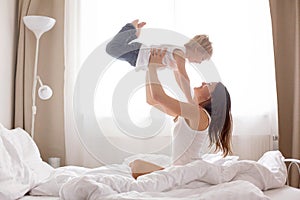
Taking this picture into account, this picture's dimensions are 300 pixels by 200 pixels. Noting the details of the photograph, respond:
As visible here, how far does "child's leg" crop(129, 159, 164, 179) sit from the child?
0.31m

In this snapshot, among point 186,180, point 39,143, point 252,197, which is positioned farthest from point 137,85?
point 39,143

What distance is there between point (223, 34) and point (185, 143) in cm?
161

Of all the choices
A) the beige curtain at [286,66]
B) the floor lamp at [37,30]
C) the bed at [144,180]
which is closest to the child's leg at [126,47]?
the bed at [144,180]

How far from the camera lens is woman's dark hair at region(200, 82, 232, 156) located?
6.63 feet

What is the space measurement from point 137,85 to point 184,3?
190cm

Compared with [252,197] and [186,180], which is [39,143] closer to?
[186,180]

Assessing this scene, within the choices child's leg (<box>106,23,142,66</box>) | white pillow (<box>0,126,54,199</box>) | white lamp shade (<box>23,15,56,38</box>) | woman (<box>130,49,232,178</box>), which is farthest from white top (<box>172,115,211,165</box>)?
white lamp shade (<box>23,15,56,38</box>)

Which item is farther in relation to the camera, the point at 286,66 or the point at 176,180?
the point at 286,66

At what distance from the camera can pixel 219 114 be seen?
2043 mm

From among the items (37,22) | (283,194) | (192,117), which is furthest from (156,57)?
(37,22)

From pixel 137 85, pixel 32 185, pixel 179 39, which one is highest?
pixel 179 39

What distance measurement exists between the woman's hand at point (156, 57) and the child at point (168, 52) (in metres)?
0.02

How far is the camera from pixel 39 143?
332 cm

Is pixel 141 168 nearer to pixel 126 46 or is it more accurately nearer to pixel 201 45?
pixel 126 46
